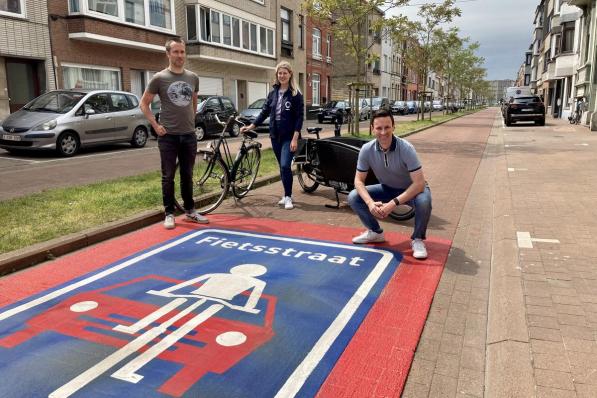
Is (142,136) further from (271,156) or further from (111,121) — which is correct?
(271,156)

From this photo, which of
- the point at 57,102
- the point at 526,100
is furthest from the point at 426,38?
the point at 57,102

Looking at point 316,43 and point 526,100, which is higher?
point 316,43

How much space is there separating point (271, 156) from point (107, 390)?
375 inches

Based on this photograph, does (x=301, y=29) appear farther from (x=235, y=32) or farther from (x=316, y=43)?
(x=235, y=32)

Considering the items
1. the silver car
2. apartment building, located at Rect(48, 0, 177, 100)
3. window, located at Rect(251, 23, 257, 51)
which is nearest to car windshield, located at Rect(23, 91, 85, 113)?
the silver car

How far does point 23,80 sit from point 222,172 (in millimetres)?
14873

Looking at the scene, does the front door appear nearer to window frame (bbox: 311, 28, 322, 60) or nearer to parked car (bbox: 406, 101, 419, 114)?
window frame (bbox: 311, 28, 322, 60)

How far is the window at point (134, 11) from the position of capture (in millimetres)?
21750

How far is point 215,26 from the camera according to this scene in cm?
2791

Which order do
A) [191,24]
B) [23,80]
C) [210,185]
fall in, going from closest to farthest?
[210,185]
[23,80]
[191,24]

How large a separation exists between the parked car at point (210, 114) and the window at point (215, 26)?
364 inches

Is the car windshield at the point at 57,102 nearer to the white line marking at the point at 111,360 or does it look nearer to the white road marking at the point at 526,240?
the white line marking at the point at 111,360

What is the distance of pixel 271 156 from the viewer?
11.9 meters

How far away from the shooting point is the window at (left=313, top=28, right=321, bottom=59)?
4256 centimetres
